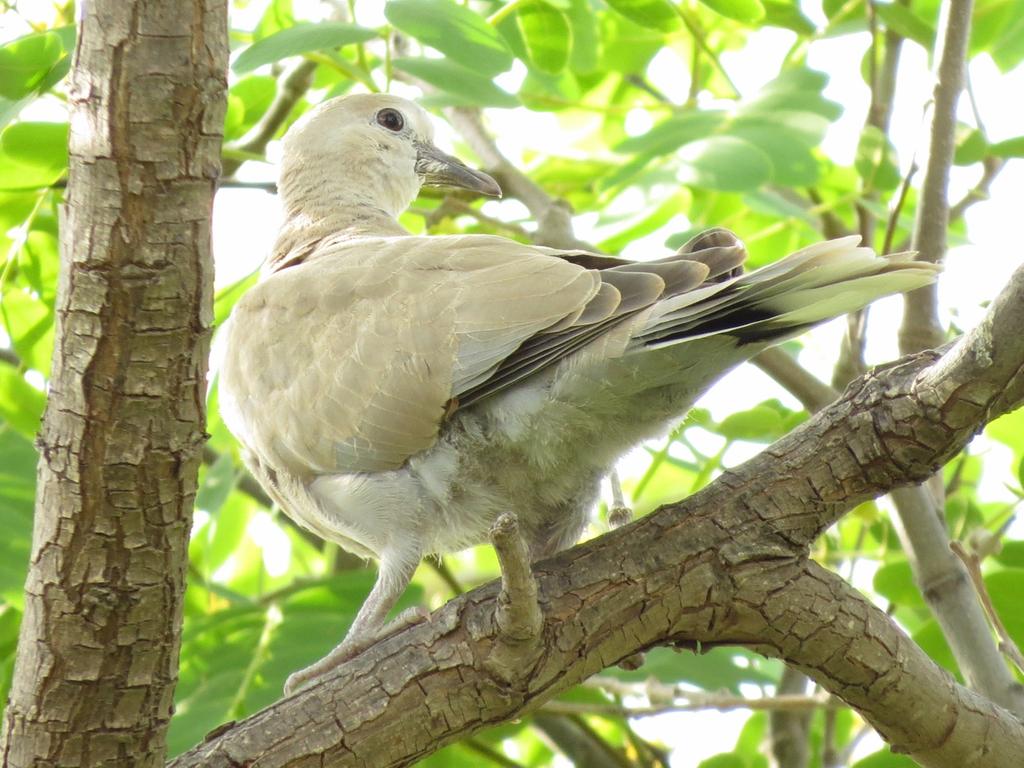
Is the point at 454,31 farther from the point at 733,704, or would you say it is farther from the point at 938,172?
the point at 733,704

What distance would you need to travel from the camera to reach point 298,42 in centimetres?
302

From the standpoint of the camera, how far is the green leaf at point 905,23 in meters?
3.51

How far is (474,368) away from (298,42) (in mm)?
893

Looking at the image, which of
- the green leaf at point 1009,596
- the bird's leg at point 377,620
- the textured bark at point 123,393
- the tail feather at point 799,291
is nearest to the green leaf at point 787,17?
the tail feather at point 799,291

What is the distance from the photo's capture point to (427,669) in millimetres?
2477

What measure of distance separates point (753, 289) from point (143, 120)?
3.60 ft

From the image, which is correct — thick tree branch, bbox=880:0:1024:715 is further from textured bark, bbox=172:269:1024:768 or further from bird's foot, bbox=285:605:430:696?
bird's foot, bbox=285:605:430:696

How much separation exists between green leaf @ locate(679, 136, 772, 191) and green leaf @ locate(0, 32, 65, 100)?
153 cm

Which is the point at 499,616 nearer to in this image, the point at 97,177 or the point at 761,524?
the point at 761,524

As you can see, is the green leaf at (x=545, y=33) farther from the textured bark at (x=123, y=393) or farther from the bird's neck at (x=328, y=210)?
the textured bark at (x=123, y=393)

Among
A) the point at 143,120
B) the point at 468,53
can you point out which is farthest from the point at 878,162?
the point at 143,120

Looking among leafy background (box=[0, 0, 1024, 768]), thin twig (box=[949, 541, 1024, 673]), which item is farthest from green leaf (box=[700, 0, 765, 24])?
thin twig (box=[949, 541, 1024, 673])

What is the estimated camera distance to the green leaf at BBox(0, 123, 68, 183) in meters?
3.14

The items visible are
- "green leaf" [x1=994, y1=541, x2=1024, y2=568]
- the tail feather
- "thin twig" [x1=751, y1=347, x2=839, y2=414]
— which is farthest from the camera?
"thin twig" [x1=751, y1=347, x2=839, y2=414]
